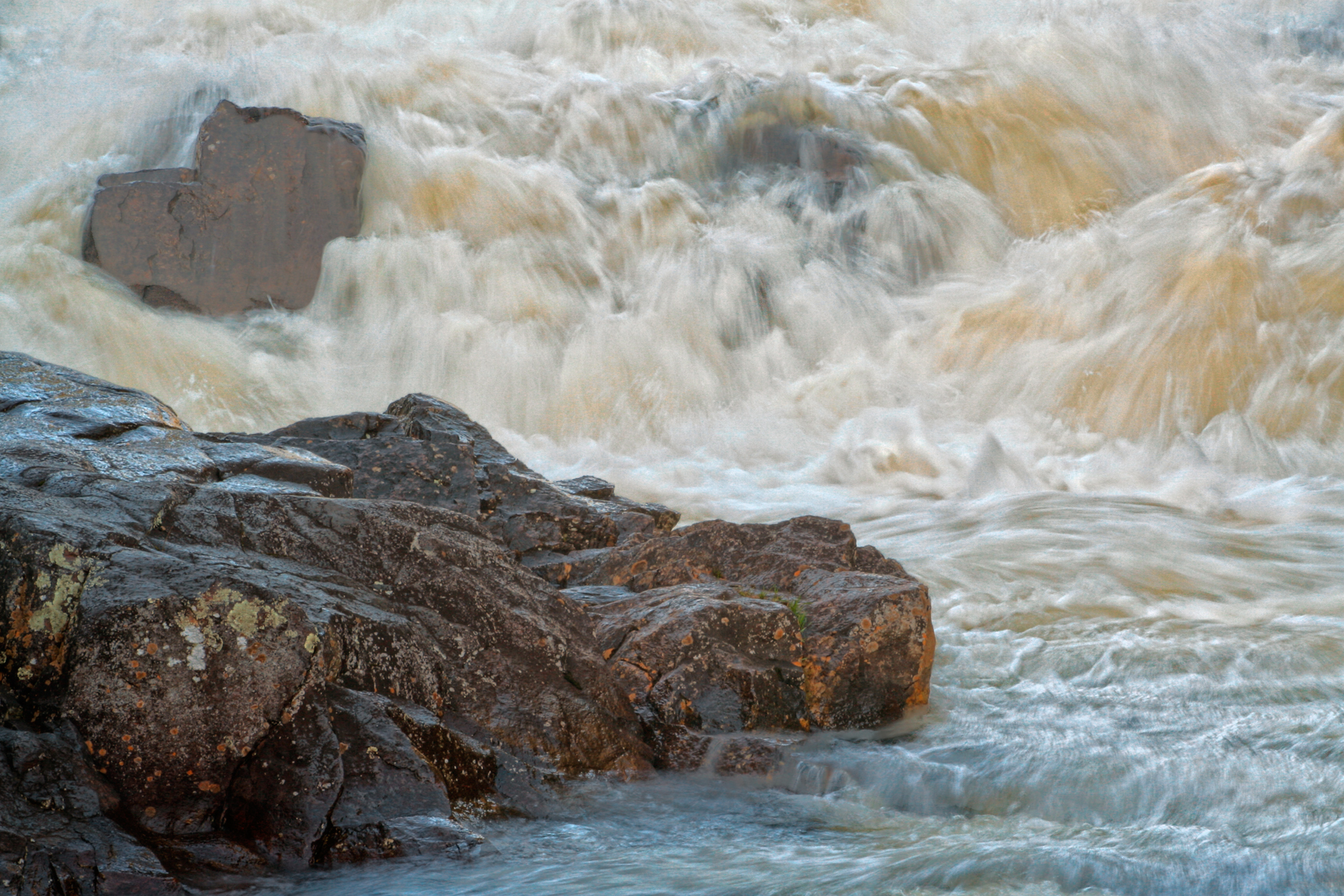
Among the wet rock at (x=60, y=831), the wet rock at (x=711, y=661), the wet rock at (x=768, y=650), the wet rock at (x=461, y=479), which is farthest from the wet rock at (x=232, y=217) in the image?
the wet rock at (x=60, y=831)

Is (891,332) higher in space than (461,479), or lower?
higher

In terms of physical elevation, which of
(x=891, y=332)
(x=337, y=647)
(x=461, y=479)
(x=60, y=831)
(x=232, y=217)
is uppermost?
(x=232, y=217)

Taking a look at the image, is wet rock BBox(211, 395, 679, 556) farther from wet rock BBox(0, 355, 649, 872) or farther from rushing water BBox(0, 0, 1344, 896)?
rushing water BBox(0, 0, 1344, 896)

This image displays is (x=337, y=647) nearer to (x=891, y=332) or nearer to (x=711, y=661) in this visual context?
(x=711, y=661)

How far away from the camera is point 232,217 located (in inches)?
460

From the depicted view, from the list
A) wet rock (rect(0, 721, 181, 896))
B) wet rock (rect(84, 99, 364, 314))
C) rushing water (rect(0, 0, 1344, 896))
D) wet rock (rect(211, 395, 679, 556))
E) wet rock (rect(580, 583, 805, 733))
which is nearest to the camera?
wet rock (rect(0, 721, 181, 896))

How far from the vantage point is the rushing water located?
3732 mm

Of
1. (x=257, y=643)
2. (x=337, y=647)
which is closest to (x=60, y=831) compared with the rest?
(x=257, y=643)

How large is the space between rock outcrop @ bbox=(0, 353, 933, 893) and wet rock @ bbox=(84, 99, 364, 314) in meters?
6.62

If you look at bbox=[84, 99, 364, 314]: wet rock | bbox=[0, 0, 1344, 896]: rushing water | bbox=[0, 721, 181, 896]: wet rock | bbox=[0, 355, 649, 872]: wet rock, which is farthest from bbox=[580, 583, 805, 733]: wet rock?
bbox=[84, 99, 364, 314]: wet rock

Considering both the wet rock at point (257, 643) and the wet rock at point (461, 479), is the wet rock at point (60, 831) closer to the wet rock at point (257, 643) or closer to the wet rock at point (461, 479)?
the wet rock at point (257, 643)

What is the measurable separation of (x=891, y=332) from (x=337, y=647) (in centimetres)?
994

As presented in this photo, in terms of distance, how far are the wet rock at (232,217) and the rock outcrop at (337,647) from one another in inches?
261

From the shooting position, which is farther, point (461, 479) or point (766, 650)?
point (461, 479)
